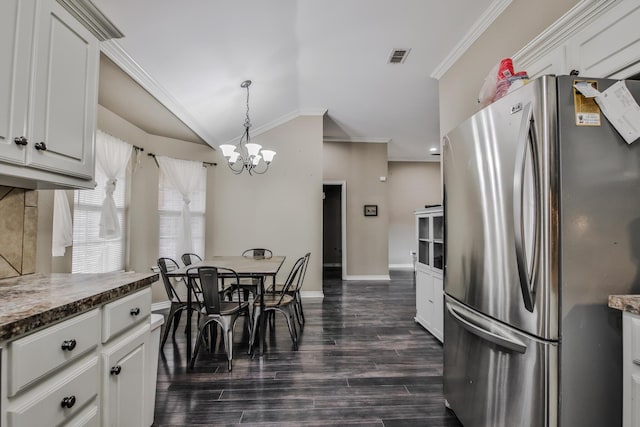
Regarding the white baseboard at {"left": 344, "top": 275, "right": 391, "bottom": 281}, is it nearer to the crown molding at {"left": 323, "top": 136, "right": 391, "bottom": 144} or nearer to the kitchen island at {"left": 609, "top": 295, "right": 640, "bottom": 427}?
the crown molding at {"left": 323, "top": 136, "right": 391, "bottom": 144}

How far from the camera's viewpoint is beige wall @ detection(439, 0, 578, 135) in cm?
201

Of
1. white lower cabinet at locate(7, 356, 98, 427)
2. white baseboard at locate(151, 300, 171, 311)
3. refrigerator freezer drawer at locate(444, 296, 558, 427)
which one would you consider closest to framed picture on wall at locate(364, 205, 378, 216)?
white baseboard at locate(151, 300, 171, 311)

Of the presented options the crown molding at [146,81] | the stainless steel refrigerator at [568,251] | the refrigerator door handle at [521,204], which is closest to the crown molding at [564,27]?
the stainless steel refrigerator at [568,251]

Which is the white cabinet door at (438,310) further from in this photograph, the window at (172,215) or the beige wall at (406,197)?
the beige wall at (406,197)

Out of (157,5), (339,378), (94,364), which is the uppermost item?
(157,5)

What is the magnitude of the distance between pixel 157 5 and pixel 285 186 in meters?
3.25

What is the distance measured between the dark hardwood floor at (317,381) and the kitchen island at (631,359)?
1.10 meters

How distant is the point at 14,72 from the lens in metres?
1.19

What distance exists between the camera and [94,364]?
1.16 m

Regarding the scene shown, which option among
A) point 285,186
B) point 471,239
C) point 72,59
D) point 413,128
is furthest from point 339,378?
point 413,128

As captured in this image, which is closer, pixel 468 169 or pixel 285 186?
pixel 468 169

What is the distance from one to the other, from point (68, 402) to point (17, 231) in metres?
1.10

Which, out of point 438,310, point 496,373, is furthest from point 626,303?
point 438,310

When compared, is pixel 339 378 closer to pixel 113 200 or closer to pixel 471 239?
pixel 471 239
